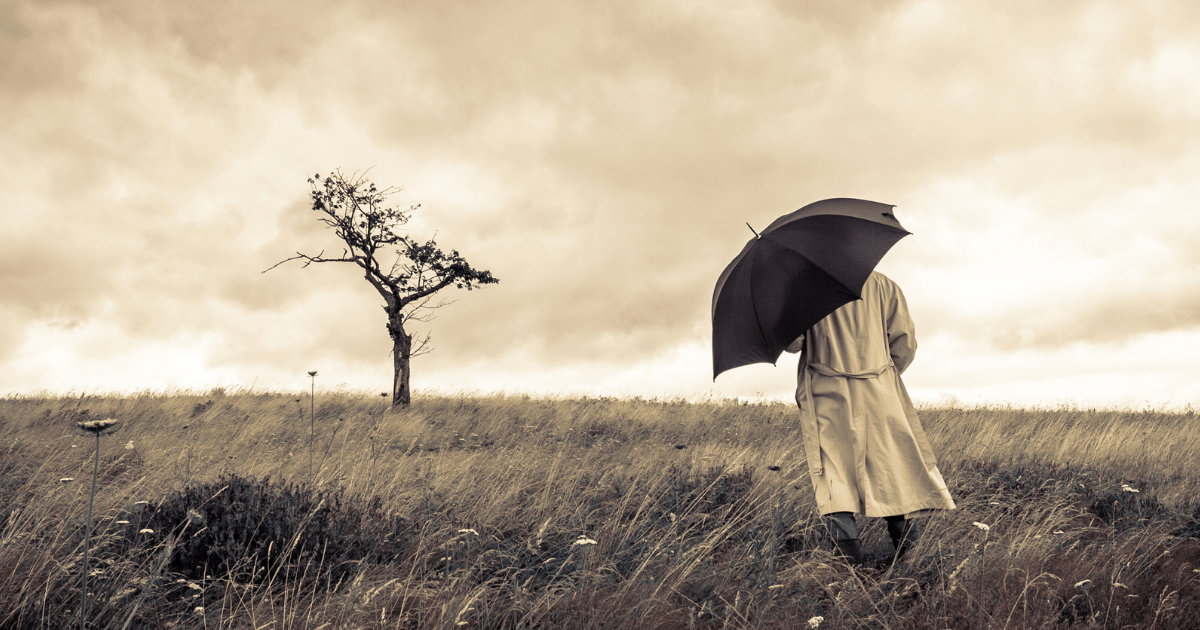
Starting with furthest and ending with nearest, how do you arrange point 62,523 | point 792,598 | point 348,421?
point 348,421, point 62,523, point 792,598

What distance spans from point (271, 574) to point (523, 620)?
1903mm

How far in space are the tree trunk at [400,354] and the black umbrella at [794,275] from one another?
43.7ft

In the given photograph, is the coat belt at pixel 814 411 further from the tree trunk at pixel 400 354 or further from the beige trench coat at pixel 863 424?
the tree trunk at pixel 400 354

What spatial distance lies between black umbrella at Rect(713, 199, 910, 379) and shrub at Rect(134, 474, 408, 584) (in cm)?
257

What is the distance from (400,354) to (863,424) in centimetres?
1439

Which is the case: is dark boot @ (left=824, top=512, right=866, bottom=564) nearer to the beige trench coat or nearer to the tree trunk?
the beige trench coat

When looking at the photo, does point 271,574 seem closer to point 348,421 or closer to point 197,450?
point 197,450

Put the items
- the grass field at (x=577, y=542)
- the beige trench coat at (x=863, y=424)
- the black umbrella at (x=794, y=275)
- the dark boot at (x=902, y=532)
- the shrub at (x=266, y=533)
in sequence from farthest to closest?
the dark boot at (x=902, y=532)
the beige trench coat at (x=863, y=424)
the shrub at (x=266, y=533)
the black umbrella at (x=794, y=275)
the grass field at (x=577, y=542)

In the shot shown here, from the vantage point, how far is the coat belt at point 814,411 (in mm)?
3965

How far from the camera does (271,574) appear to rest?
381cm

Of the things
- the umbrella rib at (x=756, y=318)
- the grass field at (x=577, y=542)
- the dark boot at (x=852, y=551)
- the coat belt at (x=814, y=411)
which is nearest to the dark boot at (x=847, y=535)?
the dark boot at (x=852, y=551)

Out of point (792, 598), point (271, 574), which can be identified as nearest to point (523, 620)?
point (792, 598)

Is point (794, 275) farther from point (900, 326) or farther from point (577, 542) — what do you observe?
point (577, 542)

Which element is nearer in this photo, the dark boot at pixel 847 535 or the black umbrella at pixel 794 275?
the black umbrella at pixel 794 275
